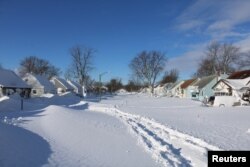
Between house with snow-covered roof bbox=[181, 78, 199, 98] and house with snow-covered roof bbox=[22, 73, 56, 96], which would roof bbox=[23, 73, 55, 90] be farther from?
house with snow-covered roof bbox=[181, 78, 199, 98]

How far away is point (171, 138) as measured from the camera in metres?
13.6

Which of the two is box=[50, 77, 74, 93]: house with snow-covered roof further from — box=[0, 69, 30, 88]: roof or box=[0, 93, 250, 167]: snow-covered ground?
box=[0, 93, 250, 167]: snow-covered ground

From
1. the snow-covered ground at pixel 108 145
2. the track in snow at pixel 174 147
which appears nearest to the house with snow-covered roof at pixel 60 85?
the snow-covered ground at pixel 108 145

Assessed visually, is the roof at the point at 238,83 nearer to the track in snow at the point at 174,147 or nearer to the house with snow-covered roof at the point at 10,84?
the track in snow at the point at 174,147

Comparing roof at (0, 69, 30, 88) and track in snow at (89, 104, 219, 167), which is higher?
roof at (0, 69, 30, 88)

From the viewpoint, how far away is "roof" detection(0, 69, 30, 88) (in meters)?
52.0

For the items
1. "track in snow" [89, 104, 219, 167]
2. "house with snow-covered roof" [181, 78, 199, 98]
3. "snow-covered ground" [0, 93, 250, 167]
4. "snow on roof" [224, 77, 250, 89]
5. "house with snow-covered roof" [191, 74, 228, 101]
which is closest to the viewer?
"track in snow" [89, 104, 219, 167]

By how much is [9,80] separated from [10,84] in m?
0.95

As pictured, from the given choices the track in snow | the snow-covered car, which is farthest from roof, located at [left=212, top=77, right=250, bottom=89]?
the track in snow

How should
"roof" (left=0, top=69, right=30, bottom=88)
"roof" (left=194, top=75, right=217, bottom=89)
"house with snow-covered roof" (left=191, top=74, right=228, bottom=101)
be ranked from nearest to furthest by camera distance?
"roof" (left=0, top=69, right=30, bottom=88) → "house with snow-covered roof" (left=191, top=74, right=228, bottom=101) → "roof" (left=194, top=75, right=217, bottom=89)

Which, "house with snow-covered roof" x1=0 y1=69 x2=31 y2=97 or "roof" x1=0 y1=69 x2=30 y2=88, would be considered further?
"roof" x1=0 y1=69 x2=30 y2=88

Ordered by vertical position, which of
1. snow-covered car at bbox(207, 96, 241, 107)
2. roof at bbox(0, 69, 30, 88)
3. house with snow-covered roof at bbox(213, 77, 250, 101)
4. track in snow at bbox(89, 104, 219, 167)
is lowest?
track in snow at bbox(89, 104, 219, 167)

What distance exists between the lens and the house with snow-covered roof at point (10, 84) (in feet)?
169

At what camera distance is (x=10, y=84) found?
53406 mm
